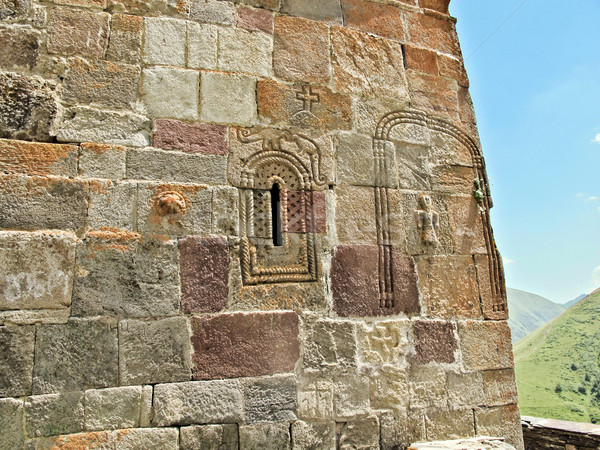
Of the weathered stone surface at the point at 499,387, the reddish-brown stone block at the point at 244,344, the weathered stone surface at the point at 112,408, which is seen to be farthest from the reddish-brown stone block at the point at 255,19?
the weathered stone surface at the point at 499,387

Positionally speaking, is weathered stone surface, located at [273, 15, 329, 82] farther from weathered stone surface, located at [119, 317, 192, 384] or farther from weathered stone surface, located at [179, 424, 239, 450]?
weathered stone surface, located at [179, 424, 239, 450]

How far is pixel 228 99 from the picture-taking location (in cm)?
289

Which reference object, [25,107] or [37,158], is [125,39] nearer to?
[25,107]

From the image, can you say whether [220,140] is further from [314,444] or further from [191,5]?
[314,444]

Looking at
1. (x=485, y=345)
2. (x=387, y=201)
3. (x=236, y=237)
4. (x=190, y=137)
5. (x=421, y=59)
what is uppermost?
(x=421, y=59)

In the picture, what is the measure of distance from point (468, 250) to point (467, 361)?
0.76 metres

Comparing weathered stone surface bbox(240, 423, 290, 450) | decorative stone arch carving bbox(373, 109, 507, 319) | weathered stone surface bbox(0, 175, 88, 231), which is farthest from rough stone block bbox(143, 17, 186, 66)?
weathered stone surface bbox(240, 423, 290, 450)

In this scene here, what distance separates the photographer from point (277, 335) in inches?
105

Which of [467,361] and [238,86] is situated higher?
[238,86]

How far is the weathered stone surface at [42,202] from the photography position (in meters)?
2.38

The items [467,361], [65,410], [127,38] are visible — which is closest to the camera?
[65,410]

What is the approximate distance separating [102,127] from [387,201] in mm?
1800

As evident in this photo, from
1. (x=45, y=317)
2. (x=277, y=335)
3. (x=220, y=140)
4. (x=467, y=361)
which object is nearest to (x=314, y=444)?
(x=277, y=335)

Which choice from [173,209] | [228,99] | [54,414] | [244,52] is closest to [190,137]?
[228,99]
